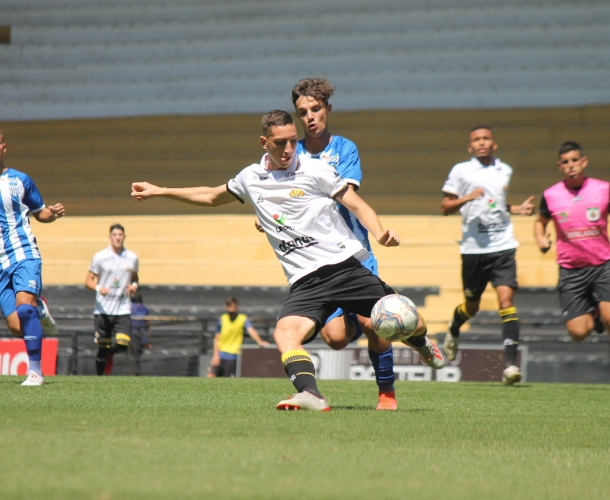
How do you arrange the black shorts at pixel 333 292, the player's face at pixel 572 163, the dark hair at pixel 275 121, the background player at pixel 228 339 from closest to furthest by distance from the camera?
the dark hair at pixel 275 121 < the black shorts at pixel 333 292 < the player's face at pixel 572 163 < the background player at pixel 228 339

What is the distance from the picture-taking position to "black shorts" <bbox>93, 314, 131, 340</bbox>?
1306cm

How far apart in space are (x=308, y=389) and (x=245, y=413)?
375 millimetres

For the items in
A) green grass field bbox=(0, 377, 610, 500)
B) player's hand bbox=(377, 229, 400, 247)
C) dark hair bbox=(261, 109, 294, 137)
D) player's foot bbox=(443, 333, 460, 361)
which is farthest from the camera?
player's foot bbox=(443, 333, 460, 361)

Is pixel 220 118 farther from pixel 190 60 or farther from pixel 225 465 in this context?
pixel 225 465

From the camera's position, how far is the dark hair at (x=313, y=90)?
5934 millimetres

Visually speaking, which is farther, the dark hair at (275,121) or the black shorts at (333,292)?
the black shorts at (333,292)

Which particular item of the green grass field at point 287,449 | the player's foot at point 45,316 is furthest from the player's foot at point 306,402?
the player's foot at point 45,316

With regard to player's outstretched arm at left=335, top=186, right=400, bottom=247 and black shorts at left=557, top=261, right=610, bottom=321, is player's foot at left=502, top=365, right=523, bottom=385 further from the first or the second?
player's outstretched arm at left=335, top=186, right=400, bottom=247

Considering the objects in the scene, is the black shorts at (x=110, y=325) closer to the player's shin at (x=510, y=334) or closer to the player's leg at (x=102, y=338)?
the player's leg at (x=102, y=338)

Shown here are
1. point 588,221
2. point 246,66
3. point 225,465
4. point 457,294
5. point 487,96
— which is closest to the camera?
point 225,465

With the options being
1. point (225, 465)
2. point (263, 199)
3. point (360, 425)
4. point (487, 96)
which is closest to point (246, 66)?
point (487, 96)

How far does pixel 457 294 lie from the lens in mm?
14477

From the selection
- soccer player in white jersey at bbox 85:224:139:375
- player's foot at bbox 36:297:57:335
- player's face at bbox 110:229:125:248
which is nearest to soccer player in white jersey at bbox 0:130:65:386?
player's foot at bbox 36:297:57:335

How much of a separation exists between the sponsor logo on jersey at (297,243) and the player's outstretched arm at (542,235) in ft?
11.8
